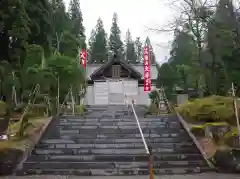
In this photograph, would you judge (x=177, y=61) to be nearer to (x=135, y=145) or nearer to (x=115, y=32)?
(x=115, y=32)

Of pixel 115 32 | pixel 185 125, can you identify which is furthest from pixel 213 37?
pixel 115 32

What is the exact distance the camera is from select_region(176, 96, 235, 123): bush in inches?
456

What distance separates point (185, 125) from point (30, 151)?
5259 millimetres

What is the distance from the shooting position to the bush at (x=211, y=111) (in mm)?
11570

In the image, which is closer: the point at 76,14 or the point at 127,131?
the point at 127,131

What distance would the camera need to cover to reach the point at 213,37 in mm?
18203

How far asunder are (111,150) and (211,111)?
3805 millimetres

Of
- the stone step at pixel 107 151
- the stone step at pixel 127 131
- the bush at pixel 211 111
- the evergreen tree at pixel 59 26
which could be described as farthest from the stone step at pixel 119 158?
the evergreen tree at pixel 59 26

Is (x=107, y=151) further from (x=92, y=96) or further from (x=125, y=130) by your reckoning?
(x=92, y=96)

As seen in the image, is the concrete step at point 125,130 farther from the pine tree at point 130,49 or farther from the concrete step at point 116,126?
the pine tree at point 130,49

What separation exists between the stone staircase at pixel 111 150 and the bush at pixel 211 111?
64cm

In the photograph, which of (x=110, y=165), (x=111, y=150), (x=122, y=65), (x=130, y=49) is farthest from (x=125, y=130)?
(x=130, y=49)

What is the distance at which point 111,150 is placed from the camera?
10258mm

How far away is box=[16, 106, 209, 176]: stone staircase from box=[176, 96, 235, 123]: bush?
64 centimetres
